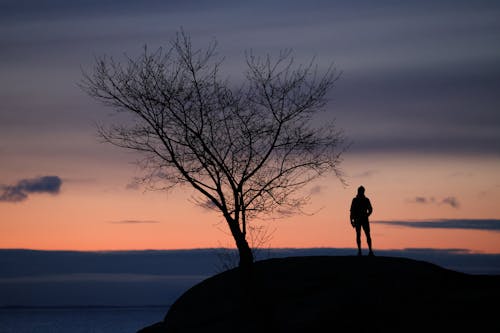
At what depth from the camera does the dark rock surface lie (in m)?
30.3

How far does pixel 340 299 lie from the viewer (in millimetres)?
32031

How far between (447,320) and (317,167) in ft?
24.6

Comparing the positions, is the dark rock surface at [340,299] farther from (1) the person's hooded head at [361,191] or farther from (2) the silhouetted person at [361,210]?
(1) the person's hooded head at [361,191]

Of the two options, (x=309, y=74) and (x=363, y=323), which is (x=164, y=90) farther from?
(x=363, y=323)

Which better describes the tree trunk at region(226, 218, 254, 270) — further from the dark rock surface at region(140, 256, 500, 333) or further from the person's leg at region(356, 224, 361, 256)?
the person's leg at region(356, 224, 361, 256)

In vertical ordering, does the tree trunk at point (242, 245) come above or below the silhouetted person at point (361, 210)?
below

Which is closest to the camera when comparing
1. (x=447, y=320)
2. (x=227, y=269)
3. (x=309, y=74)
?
(x=447, y=320)

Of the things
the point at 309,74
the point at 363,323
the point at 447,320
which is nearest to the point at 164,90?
the point at 309,74

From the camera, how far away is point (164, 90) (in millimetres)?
32156

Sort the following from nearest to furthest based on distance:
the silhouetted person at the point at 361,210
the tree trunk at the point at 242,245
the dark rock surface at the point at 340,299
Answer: the dark rock surface at the point at 340,299
the tree trunk at the point at 242,245
the silhouetted person at the point at 361,210

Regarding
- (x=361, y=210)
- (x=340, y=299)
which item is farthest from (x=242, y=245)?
(x=361, y=210)

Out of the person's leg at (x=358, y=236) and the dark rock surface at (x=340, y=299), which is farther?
the person's leg at (x=358, y=236)

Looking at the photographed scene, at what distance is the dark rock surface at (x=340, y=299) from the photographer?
30.3 m

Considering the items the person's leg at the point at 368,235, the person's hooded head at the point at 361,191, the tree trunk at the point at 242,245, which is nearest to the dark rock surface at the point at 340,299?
the tree trunk at the point at 242,245
